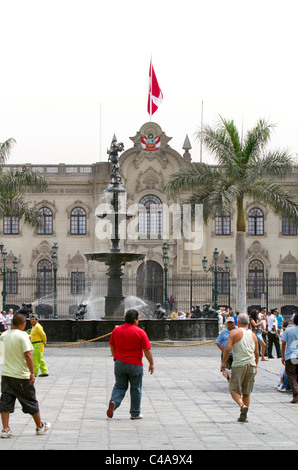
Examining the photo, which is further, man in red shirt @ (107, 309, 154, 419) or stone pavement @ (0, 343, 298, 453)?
man in red shirt @ (107, 309, 154, 419)

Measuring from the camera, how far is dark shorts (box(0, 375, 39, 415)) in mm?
9117

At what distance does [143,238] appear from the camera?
160ft

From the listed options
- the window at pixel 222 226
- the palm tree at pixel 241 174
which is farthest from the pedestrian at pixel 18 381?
the window at pixel 222 226

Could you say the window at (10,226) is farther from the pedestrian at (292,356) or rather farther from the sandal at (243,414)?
the sandal at (243,414)

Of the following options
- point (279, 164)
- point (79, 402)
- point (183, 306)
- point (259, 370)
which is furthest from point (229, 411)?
point (183, 306)

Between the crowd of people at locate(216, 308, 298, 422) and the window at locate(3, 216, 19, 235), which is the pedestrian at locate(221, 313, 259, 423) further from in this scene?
the window at locate(3, 216, 19, 235)

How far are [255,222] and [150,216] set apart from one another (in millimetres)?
6752

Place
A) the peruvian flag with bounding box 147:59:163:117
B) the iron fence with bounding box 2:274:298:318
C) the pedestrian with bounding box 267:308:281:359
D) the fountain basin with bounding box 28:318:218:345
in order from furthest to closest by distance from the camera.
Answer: the peruvian flag with bounding box 147:59:163:117 < the iron fence with bounding box 2:274:298:318 < the fountain basin with bounding box 28:318:218:345 < the pedestrian with bounding box 267:308:281:359

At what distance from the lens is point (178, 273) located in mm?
48031

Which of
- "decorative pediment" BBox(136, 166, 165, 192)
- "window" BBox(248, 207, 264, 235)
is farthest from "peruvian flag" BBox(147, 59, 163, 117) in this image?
"window" BBox(248, 207, 264, 235)

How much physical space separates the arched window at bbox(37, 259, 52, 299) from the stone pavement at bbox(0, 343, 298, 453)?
30.7 metres

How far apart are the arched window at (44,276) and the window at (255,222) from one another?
41.7 feet

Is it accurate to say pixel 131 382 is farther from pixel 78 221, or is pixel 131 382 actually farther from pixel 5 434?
pixel 78 221
